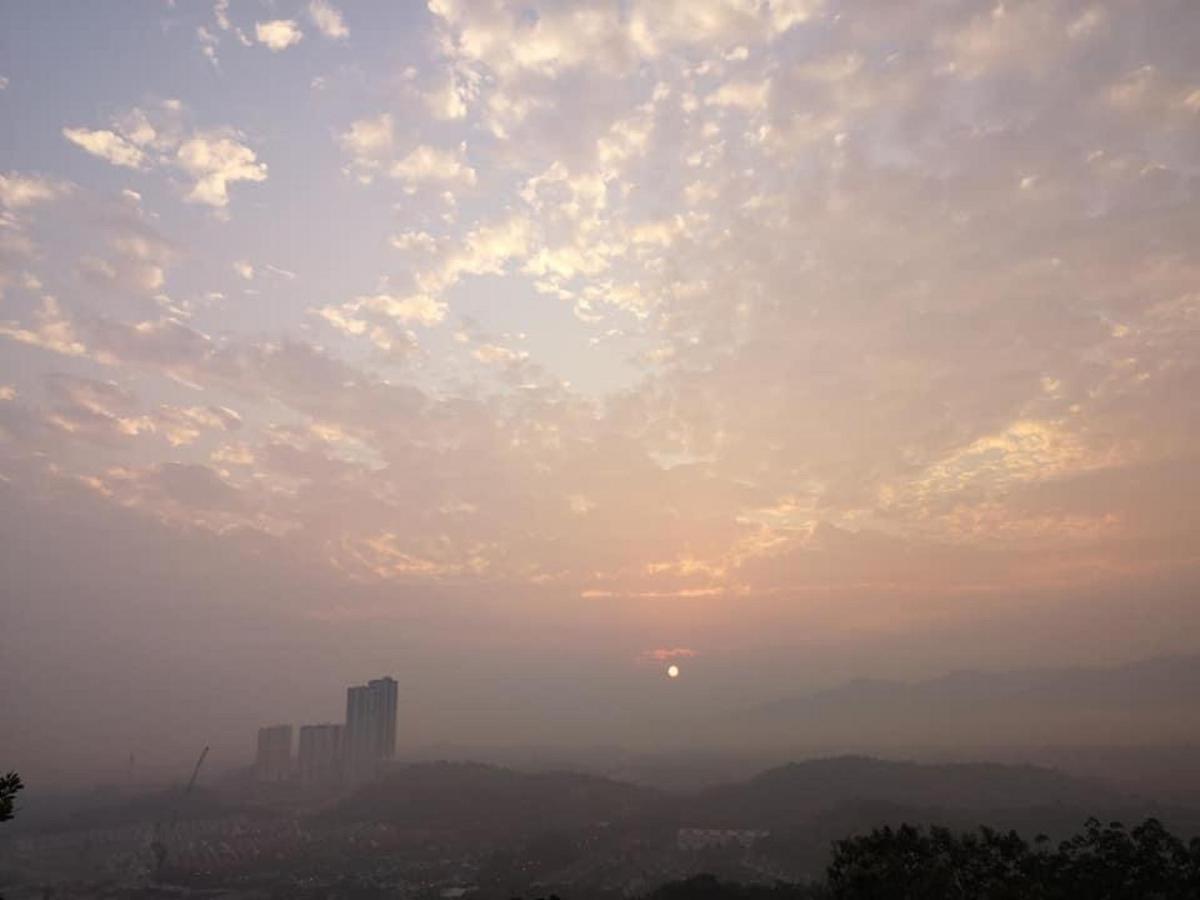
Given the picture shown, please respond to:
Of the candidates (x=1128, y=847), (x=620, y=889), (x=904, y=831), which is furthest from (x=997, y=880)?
(x=620, y=889)

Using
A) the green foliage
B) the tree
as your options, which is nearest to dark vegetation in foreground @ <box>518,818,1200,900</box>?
the tree

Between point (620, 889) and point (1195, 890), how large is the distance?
546ft

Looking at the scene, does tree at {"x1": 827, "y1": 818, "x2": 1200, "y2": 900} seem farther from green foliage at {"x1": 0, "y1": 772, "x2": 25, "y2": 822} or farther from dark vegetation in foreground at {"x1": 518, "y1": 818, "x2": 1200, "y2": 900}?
green foliage at {"x1": 0, "y1": 772, "x2": 25, "y2": 822}

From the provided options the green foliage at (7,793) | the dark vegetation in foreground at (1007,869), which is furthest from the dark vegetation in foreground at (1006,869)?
the green foliage at (7,793)

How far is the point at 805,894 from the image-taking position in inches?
5418

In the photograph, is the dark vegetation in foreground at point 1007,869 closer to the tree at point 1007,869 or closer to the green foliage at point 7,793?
the tree at point 1007,869

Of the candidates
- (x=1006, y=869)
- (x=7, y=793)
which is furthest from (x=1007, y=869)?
(x=7, y=793)

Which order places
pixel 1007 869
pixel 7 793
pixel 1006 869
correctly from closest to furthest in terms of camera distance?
1. pixel 7 793
2. pixel 1006 869
3. pixel 1007 869

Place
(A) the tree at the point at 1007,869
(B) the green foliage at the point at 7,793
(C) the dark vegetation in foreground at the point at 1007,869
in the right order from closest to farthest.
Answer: (B) the green foliage at the point at 7,793 → (C) the dark vegetation in foreground at the point at 1007,869 → (A) the tree at the point at 1007,869

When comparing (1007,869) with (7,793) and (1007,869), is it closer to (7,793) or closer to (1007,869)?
(1007,869)

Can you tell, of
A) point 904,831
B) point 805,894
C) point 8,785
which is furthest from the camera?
point 805,894

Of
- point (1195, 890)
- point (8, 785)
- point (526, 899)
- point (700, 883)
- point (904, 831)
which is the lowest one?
point (526, 899)

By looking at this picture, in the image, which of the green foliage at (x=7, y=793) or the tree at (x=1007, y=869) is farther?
the tree at (x=1007, y=869)

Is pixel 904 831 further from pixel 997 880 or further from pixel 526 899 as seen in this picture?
pixel 526 899
